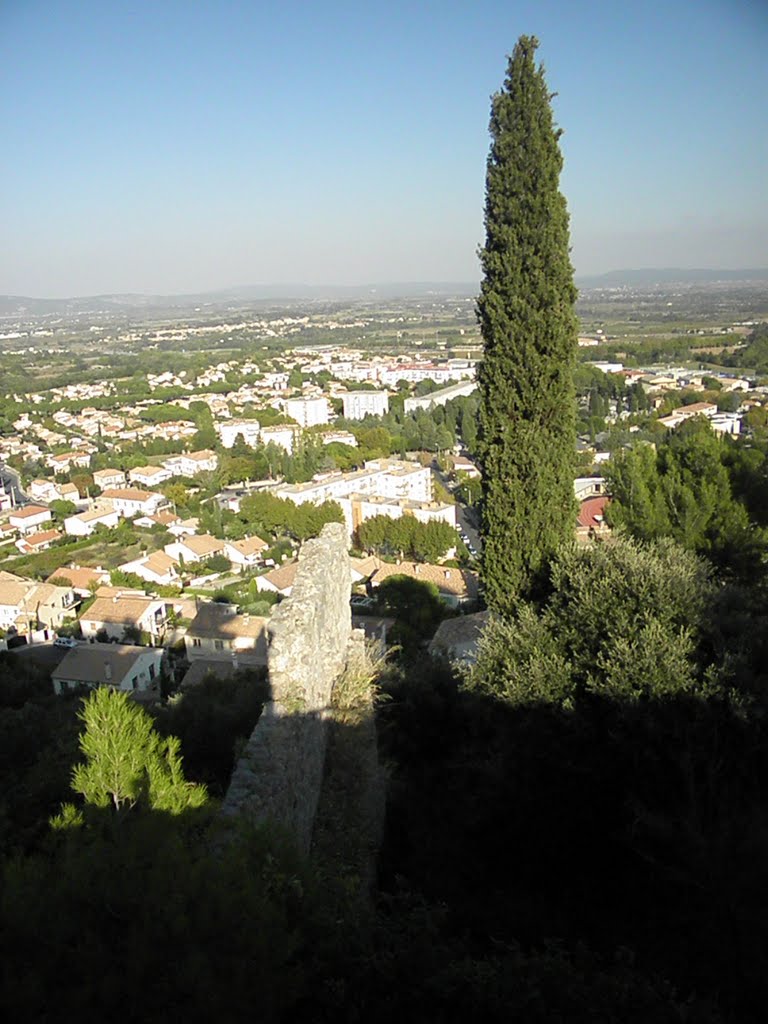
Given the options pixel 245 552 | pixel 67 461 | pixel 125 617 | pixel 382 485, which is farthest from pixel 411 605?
pixel 67 461

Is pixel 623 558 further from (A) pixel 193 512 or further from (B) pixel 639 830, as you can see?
(A) pixel 193 512

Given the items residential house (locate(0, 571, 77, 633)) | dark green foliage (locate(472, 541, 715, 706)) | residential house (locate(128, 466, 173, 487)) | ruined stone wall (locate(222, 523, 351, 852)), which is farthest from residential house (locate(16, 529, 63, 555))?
dark green foliage (locate(472, 541, 715, 706))

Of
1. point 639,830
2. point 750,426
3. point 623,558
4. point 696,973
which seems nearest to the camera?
point 696,973

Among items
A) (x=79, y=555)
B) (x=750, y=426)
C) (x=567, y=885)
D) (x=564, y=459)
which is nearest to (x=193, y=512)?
(x=79, y=555)

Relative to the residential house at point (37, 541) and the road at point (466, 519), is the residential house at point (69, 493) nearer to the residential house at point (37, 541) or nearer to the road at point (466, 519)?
the residential house at point (37, 541)

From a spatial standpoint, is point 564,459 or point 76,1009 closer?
point 76,1009

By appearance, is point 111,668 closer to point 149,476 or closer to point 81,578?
point 81,578

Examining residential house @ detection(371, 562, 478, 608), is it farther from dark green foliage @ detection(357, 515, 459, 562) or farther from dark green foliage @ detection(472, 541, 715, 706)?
dark green foliage @ detection(472, 541, 715, 706)
